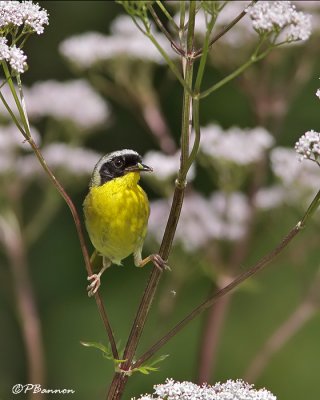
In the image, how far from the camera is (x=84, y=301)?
23.9 ft

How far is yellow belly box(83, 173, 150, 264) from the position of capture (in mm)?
2967

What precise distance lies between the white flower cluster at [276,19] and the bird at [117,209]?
750 millimetres

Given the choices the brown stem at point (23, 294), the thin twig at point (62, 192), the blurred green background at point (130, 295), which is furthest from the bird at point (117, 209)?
the blurred green background at point (130, 295)

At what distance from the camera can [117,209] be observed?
301 centimetres

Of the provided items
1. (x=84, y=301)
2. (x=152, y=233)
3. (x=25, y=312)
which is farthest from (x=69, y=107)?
(x=84, y=301)

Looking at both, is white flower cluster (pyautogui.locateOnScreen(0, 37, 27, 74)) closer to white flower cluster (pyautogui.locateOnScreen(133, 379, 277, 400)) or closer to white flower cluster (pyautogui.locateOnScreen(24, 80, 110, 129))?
white flower cluster (pyautogui.locateOnScreen(133, 379, 277, 400))

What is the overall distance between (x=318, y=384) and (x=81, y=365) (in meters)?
1.90

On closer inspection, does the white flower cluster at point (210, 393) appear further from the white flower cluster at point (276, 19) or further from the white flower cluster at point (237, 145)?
the white flower cluster at point (237, 145)

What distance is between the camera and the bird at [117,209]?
2969 mm

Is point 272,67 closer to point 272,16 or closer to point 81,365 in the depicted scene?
point 272,16

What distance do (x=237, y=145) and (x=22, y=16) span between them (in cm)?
223

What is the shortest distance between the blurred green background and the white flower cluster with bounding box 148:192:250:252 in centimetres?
163

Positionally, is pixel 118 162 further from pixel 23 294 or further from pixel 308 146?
pixel 23 294

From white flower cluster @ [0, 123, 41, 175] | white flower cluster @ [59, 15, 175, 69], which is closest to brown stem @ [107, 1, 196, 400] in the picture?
white flower cluster @ [0, 123, 41, 175]
